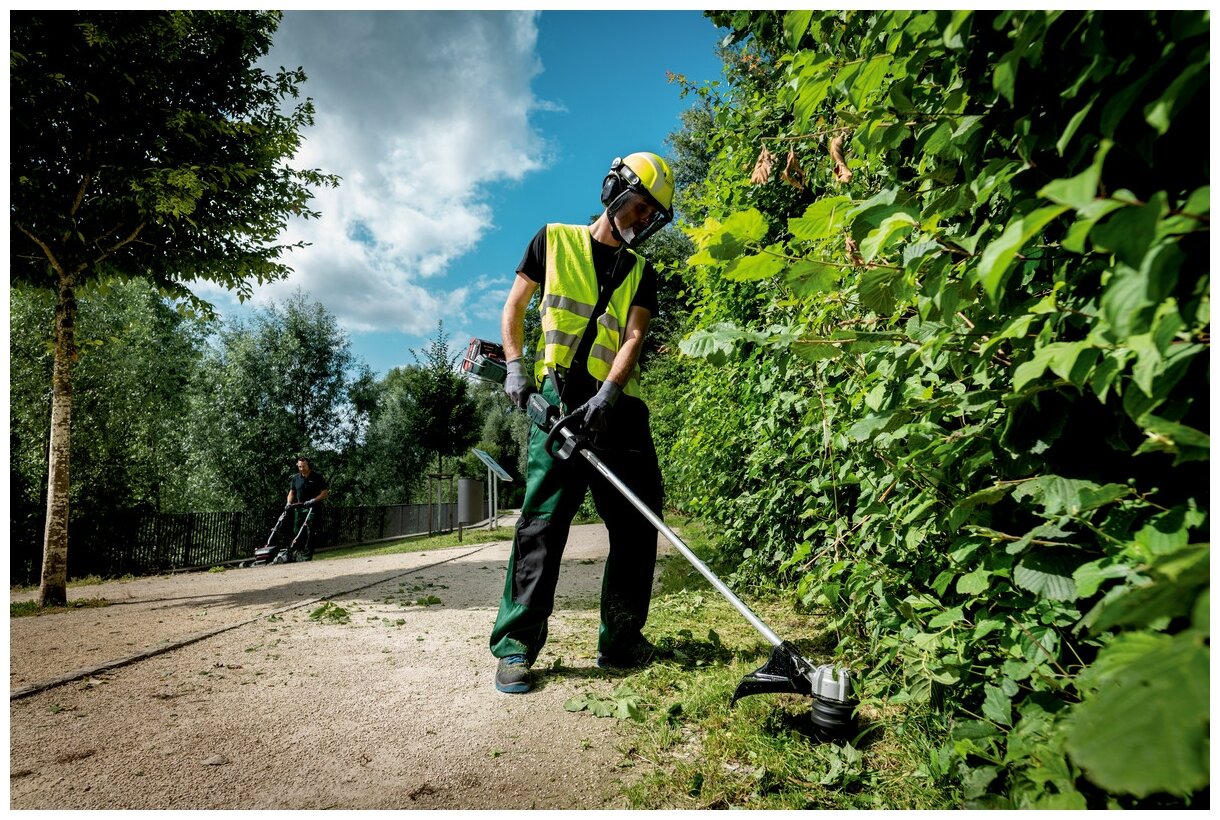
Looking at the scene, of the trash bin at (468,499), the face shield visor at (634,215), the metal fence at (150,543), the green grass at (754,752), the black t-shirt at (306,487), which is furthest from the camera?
the trash bin at (468,499)

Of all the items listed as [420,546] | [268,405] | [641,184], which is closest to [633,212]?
[641,184]

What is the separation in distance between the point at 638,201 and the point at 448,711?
2.54 meters

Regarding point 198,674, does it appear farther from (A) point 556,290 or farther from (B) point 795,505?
(B) point 795,505

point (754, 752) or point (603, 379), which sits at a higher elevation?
point (603, 379)

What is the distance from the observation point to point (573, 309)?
9.64 ft

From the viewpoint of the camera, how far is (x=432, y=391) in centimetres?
2612

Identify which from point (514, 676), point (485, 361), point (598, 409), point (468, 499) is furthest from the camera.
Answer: point (468, 499)

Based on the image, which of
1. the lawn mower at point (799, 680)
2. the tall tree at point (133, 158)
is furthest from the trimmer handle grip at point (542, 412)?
the tall tree at point (133, 158)

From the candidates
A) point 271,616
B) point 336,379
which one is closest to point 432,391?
point 336,379

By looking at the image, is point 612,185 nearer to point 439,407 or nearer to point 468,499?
point 468,499

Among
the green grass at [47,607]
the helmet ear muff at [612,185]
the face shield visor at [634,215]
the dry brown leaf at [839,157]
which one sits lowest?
the green grass at [47,607]

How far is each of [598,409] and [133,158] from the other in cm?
666

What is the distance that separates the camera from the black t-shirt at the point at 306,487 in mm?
13102

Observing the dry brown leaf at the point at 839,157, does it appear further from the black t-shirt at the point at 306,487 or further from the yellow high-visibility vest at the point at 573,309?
the black t-shirt at the point at 306,487
